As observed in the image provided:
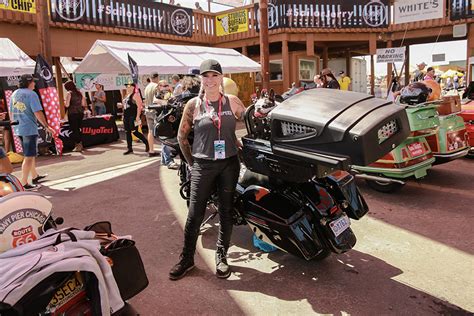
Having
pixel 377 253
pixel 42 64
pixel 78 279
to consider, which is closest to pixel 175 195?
pixel 377 253

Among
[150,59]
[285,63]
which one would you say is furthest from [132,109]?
[285,63]

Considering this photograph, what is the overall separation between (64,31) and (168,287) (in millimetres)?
12370

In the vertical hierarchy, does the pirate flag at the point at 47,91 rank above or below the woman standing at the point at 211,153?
above

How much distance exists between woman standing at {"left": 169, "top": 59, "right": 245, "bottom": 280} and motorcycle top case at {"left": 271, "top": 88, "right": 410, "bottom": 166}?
1.45 ft

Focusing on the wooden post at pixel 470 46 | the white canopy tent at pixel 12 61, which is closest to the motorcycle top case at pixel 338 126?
the white canopy tent at pixel 12 61

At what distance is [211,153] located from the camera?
3344 millimetres

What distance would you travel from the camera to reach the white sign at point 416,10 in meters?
16.0

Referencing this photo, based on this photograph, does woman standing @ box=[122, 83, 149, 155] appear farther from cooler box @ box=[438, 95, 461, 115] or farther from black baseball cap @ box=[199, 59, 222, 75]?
black baseball cap @ box=[199, 59, 222, 75]

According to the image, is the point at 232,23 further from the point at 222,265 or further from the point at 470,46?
the point at 222,265

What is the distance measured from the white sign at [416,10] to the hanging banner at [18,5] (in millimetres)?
13823

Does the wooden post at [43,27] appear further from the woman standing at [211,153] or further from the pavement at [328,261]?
the woman standing at [211,153]

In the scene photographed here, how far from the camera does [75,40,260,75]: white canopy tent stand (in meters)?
11.5

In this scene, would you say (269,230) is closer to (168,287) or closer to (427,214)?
(168,287)

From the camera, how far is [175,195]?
239 inches
